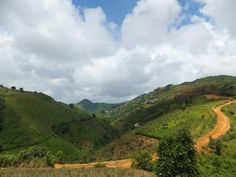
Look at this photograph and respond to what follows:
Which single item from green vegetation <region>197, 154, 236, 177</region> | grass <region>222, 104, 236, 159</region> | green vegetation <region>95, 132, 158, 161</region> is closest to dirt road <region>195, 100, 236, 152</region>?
grass <region>222, 104, 236, 159</region>

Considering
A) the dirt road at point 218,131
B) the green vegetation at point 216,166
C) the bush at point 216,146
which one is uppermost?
the dirt road at point 218,131

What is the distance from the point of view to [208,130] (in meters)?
122

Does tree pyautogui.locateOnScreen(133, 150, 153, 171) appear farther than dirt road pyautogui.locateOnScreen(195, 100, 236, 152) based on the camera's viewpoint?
No

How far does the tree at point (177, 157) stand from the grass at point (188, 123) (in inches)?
1959

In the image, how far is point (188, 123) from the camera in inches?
5059

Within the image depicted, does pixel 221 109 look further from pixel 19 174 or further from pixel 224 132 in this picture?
pixel 19 174

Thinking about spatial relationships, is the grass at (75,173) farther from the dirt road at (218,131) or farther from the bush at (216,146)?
the dirt road at (218,131)

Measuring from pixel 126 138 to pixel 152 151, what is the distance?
3568cm

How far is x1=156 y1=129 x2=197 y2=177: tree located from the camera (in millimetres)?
67562

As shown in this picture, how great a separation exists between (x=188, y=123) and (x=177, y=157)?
62.1 meters

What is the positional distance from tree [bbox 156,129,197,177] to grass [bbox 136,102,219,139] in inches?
1959

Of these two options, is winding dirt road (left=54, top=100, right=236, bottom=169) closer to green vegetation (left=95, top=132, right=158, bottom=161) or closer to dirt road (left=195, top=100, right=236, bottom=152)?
dirt road (left=195, top=100, right=236, bottom=152)

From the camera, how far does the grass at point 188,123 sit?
12394 cm

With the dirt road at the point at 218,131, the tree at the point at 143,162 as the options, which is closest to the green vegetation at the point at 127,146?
the dirt road at the point at 218,131
